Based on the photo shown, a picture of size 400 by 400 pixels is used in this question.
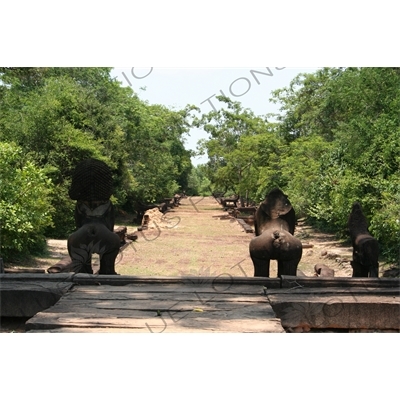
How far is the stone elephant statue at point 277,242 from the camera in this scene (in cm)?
628

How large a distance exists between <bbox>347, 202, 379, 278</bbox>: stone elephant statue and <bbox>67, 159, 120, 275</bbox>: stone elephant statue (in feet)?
9.95

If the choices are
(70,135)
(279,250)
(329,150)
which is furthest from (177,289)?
(329,150)

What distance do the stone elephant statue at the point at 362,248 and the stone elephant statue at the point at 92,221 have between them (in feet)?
9.95

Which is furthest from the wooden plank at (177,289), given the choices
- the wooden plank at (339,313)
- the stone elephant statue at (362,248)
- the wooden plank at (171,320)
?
the stone elephant statue at (362,248)

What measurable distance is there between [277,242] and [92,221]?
92.2 inches

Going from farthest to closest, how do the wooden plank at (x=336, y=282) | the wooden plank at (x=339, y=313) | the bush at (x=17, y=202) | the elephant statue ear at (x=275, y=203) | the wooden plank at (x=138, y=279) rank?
the bush at (x=17, y=202) < the elephant statue ear at (x=275, y=203) < the wooden plank at (x=138, y=279) < the wooden plank at (x=336, y=282) < the wooden plank at (x=339, y=313)

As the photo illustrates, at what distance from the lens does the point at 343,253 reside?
13.9 m

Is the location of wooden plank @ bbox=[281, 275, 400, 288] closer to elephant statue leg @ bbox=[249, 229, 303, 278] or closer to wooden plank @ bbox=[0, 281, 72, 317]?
elephant statue leg @ bbox=[249, 229, 303, 278]

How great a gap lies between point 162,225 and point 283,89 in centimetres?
1609

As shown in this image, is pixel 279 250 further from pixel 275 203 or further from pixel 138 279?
pixel 138 279

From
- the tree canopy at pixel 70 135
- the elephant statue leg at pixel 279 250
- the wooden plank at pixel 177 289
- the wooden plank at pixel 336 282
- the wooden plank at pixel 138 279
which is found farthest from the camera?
the tree canopy at pixel 70 135

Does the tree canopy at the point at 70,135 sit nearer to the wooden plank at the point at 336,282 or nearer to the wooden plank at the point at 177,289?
the wooden plank at the point at 177,289

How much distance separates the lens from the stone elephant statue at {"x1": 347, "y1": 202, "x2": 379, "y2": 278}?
21.2ft

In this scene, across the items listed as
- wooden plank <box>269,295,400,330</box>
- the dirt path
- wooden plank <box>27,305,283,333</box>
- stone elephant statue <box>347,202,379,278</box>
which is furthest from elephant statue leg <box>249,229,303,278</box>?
the dirt path
